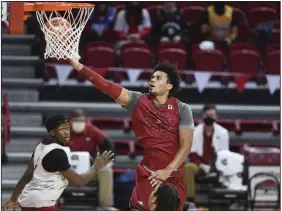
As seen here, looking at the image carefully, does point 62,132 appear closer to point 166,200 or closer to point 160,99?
point 160,99

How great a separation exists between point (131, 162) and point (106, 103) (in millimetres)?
1356

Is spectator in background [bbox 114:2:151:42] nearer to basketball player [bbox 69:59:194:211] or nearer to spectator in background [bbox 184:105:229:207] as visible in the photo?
spectator in background [bbox 184:105:229:207]

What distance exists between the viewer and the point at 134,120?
23.5 feet

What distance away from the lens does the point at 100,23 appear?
43.4 feet

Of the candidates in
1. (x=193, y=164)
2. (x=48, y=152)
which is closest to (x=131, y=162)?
(x=193, y=164)

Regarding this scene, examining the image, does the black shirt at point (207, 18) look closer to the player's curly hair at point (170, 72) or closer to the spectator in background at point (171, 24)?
the spectator in background at point (171, 24)

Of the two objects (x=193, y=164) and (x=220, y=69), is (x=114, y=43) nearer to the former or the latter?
(x=220, y=69)

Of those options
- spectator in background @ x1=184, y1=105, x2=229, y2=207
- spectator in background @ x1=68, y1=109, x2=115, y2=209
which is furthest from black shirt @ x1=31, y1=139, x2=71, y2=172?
spectator in background @ x1=184, y1=105, x2=229, y2=207

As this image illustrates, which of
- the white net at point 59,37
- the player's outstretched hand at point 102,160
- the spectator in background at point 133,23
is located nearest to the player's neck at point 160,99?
the player's outstretched hand at point 102,160

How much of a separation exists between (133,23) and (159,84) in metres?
6.15

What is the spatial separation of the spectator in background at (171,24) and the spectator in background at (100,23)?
2.32 ft

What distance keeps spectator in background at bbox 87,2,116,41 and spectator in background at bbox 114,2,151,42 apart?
0.13m

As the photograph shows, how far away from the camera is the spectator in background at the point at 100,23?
13.1 m

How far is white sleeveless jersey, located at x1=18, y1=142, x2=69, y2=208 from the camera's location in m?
7.45
